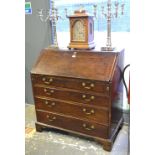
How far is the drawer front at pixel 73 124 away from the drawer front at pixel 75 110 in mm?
60

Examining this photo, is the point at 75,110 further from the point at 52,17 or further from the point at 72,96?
the point at 52,17

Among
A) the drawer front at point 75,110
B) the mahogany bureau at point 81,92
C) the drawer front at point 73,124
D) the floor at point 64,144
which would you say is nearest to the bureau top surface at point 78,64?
the mahogany bureau at point 81,92

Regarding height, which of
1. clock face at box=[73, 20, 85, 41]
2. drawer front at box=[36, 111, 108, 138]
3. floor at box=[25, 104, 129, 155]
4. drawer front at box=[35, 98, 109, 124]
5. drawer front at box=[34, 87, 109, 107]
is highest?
clock face at box=[73, 20, 85, 41]

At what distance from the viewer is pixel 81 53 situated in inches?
84.0

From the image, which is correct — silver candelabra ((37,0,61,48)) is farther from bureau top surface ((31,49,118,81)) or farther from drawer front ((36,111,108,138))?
drawer front ((36,111,108,138))

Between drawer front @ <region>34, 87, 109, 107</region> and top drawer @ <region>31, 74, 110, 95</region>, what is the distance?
61mm

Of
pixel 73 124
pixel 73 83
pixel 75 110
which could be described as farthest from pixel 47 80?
pixel 73 124

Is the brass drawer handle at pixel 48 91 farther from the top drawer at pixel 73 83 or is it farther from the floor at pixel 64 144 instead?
the floor at pixel 64 144

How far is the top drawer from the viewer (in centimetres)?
191

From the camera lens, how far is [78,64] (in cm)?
209

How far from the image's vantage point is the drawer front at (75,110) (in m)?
2.00

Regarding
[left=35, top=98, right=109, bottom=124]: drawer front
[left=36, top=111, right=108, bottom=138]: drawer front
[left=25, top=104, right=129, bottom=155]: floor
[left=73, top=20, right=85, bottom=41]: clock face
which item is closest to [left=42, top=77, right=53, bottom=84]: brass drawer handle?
[left=35, top=98, right=109, bottom=124]: drawer front
